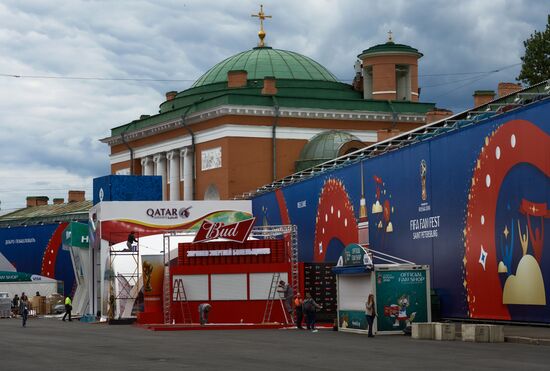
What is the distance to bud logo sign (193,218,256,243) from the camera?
165 feet

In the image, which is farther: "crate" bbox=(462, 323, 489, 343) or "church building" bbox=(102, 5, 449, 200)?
"church building" bbox=(102, 5, 449, 200)

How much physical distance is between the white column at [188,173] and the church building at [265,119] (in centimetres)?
7

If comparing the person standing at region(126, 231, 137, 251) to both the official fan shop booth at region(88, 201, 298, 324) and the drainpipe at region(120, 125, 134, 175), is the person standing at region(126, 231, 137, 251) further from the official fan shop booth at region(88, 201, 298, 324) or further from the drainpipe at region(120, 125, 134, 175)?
the drainpipe at region(120, 125, 134, 175)

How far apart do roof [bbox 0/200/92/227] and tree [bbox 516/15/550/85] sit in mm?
40418

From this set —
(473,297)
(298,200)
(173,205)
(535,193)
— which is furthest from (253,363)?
(173,205)

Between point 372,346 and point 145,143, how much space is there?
2354 inches

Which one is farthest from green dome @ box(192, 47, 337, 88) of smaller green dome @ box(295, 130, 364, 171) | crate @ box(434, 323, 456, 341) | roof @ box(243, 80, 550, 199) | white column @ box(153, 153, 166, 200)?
crate @ box(434, 323, 456, 341)

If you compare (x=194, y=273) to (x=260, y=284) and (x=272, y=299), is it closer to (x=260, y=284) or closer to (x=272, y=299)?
(x=260, y=284)

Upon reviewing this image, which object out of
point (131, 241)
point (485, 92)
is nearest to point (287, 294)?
point (131, 241)

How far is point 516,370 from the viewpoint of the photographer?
70.2 ft

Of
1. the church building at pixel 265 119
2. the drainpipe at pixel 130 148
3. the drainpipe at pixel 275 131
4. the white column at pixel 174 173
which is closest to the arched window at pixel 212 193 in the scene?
the church building at pixel 265 119

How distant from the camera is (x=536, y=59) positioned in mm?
76688

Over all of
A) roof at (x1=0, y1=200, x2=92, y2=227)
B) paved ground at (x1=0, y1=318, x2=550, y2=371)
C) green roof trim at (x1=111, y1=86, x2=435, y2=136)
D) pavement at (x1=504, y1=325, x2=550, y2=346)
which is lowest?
paved ground at (x1=0, y1=318, x2=550, y2=371)

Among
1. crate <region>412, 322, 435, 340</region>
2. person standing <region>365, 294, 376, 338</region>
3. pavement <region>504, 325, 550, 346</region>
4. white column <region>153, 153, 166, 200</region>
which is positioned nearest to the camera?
pavement <region>504, 325, 550, 346</region>
